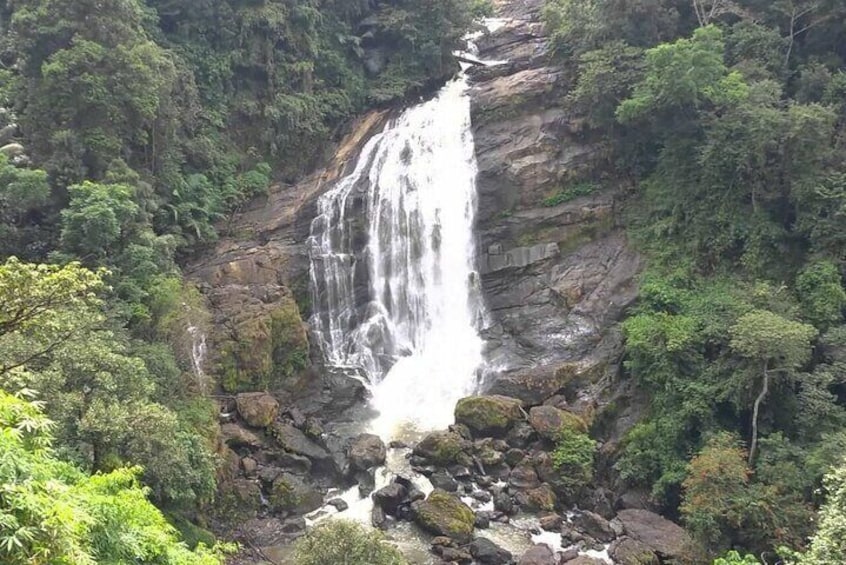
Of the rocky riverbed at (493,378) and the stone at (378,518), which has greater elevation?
the rocky riverbed at (493,378)

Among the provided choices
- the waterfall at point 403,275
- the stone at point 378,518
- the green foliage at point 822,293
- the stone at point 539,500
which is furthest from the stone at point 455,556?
the green foliage at point 822,293

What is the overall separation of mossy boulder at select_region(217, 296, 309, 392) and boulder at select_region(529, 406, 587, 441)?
9.39 meters

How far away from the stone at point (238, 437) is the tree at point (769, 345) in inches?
602

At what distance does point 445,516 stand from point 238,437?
24.2 feet

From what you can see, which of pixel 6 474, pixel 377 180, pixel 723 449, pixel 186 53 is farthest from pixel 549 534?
pixel 186 53

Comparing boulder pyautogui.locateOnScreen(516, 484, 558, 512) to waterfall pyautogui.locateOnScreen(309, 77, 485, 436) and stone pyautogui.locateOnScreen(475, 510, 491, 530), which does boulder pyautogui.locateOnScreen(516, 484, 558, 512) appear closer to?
stone pyautogui.locateOnScreen(475, 510, 491, 530)

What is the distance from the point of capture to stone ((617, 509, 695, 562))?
16.9 metres

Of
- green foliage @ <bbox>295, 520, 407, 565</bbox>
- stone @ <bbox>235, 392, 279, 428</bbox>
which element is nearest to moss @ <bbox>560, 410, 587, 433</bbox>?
green foliage @ <bbox>295, 520, 407, 565</bbox>

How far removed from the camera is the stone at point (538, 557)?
16.6m

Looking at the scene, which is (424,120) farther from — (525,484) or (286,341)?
(525,484)

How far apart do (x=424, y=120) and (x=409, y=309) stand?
425 inches

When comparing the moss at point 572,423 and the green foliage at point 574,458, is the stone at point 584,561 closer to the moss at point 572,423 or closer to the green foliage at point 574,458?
the green foliage at point 574,458

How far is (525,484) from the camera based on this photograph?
2017cm

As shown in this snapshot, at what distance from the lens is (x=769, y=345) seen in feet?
58.5
